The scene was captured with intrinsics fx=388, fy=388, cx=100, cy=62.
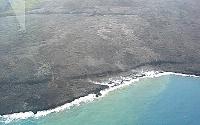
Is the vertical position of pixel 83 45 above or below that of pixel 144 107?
above

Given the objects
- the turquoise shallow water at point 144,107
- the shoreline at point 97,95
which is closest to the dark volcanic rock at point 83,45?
the shoreline at point 97,95

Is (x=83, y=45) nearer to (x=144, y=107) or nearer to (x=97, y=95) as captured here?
(x=97, y=95)

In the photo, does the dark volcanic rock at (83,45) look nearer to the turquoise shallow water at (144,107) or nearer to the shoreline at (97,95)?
the shoreline at (97,95)

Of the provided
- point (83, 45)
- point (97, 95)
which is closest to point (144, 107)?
point (97, 95)

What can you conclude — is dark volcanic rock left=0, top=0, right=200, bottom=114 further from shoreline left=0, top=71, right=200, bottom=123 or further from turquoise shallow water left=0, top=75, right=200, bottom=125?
turquoise shallow water left=0, top=75, right=200, bottom=125

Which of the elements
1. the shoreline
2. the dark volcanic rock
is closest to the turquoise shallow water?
the shoreline

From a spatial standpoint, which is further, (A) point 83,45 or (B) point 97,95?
(A) point 83,45
